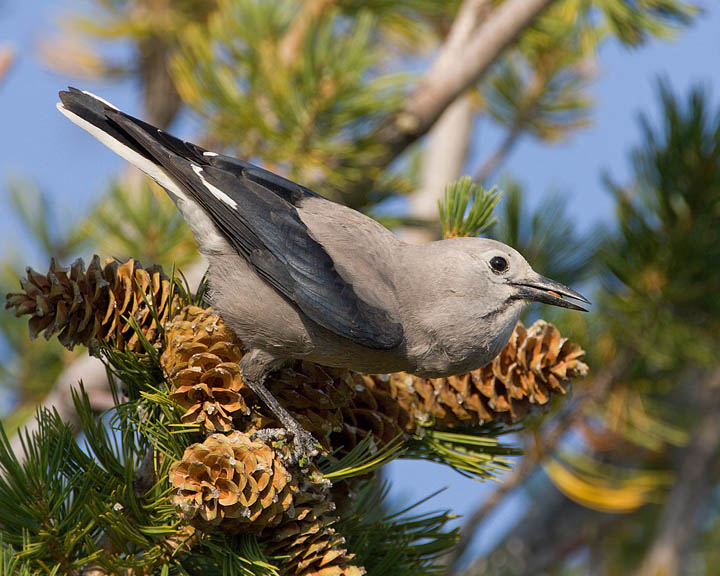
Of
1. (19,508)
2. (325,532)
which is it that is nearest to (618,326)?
(325,532)

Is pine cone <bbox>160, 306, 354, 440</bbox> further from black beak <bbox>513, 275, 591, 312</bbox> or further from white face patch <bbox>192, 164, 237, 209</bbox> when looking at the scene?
black beak <bbox>513, 275, 591, 312</bbox>

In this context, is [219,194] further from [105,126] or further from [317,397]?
[317,397]

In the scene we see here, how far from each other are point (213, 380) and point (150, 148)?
0.86 m

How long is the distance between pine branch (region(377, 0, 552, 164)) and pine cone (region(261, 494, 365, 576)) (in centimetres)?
146

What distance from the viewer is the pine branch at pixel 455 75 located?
2656mm

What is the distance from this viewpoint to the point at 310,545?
4.93 ft

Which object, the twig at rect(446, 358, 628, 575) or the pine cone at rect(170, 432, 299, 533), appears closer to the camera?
the pine cone at rect(170, 432, 299, 533)

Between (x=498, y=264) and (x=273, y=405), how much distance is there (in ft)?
2.61

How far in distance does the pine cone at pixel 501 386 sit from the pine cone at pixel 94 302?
21.8 inches

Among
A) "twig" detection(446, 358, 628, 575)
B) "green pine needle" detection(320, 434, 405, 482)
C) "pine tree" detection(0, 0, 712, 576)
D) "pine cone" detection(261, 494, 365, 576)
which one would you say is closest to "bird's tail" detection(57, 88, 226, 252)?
"pine tree" detection(0, 0, 712, 576)

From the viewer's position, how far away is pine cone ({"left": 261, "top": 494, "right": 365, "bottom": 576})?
1480 mm

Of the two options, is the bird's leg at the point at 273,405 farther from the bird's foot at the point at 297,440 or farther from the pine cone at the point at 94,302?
the pine cone at the point at 94,302

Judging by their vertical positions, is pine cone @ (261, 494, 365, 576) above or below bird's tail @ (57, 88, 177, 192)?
below

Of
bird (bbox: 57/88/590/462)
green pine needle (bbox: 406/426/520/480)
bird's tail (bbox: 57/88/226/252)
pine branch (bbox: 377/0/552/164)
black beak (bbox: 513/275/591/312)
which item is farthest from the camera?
pine branch (bbox: 377/0/552/164)
